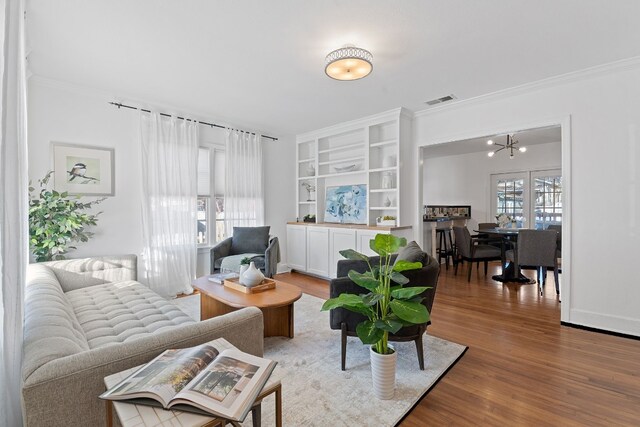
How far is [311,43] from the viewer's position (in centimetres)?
255

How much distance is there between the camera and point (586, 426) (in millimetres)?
1703

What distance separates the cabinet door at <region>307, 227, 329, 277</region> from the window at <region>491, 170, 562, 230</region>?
4849 millimetres

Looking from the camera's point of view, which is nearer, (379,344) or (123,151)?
(379,344)

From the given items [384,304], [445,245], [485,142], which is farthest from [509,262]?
[384,304]

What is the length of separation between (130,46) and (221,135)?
2.32 metres

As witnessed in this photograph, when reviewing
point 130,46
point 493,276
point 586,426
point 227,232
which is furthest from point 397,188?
point 130,46

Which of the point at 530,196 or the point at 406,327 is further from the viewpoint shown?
the point at 530,196

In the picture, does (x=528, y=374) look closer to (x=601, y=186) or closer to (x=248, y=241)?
(x=601, y=186)

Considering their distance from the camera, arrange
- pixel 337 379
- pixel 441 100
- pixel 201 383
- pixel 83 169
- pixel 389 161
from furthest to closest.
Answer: pixel 389 161 < pixel 441 100 < pixel 83 169 < pixel 337 379 < pixel 201 383

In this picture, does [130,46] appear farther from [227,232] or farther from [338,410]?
[338,410]

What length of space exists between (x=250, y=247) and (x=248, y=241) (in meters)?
0.10

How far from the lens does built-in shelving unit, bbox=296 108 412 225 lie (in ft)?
14.8

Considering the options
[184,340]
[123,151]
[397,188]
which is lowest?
[184,340]

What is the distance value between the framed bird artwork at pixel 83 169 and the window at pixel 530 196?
26.0ft
